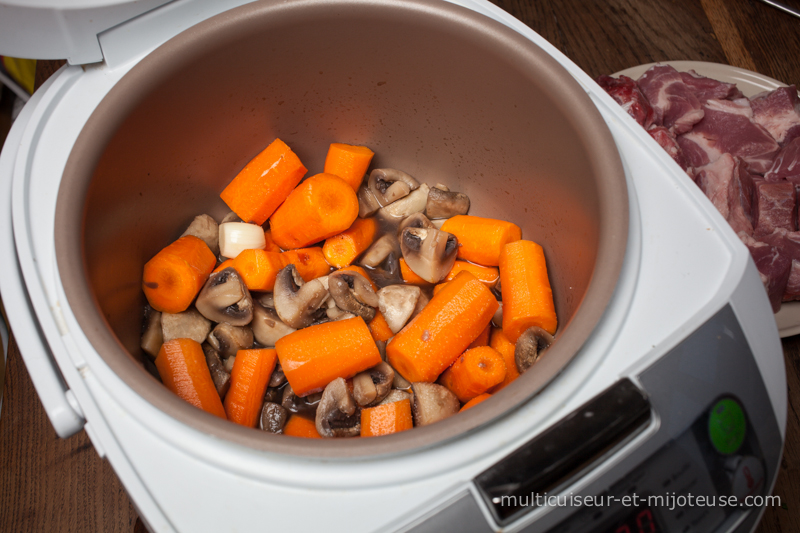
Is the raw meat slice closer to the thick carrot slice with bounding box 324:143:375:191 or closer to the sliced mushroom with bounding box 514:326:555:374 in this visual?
the sliced mushroom with bounding box 514:326:555:374

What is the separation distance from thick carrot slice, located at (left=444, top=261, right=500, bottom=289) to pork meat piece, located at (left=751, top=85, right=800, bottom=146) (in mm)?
1066

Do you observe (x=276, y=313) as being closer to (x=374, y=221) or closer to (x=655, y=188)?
(x=374, y=221)

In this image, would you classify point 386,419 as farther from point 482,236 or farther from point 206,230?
point 206,230

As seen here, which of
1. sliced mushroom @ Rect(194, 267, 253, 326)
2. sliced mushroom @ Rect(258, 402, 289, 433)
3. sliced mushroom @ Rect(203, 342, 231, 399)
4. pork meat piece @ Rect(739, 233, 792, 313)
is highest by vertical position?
sliced mushroom @ Rect(194, 267, 253, 326)

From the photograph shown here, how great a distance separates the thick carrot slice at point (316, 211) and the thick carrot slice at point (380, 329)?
0.21 metres

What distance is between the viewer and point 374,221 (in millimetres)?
1186

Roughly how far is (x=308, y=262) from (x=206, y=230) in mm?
227

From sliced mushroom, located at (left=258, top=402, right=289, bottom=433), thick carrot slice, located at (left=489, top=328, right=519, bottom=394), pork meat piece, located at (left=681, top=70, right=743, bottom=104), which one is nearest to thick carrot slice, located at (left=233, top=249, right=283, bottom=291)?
sliced mushroom, located at (left=258, top=402, right=289, bottom=433)

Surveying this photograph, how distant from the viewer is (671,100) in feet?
5.00

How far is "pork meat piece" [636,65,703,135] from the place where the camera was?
4.97ft

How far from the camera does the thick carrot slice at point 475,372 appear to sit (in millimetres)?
890

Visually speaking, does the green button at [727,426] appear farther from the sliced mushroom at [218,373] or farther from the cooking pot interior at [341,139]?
the sliced mushroom at [218,373]

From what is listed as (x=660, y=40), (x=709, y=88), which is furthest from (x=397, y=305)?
(x=660, y=40)

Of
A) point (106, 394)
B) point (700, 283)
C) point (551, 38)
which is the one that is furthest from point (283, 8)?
point (551, 38)
